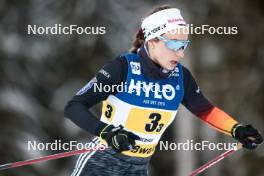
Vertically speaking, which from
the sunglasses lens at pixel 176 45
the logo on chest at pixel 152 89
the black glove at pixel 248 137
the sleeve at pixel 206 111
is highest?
the sunglasses lens at pixel 176 45

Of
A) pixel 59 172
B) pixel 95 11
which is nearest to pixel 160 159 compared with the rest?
pixel 59 172

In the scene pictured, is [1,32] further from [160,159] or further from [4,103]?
[160,159]

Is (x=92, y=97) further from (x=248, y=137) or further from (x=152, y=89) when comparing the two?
(x=248, y=137)

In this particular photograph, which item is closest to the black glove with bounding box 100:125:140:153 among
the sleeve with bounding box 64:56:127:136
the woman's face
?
the sleeve with bounding box 64:56:127:136

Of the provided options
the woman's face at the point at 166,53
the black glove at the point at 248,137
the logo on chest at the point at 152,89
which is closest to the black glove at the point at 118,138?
the logo on chest at the point at 152,89

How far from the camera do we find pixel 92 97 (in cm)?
323

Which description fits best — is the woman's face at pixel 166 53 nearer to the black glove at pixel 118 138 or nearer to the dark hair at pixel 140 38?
the dark hair at pixel 140 38

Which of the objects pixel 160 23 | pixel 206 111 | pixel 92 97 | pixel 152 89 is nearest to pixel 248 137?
pixel 206 111

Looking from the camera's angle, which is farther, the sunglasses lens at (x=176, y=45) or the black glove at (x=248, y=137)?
the black glove at (x=248, y=137)

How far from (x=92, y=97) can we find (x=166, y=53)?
0.39 meters

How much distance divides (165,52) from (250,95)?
528 cm

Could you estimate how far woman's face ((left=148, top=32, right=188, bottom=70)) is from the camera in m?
3.33

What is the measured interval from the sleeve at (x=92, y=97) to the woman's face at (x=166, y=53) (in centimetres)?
16

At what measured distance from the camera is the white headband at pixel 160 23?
3418 millimetres
